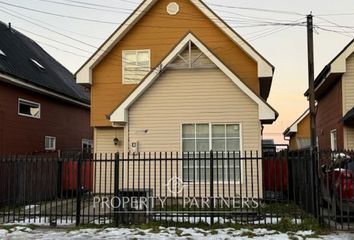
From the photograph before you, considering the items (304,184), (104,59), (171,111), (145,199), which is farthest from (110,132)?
(304,184)

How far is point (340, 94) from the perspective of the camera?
16453mm

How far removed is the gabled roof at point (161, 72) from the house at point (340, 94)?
2941 millimetres

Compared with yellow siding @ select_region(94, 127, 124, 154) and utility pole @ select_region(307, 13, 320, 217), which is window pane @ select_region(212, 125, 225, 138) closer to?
utility pole @ select_region(307, 13, 320, 217)

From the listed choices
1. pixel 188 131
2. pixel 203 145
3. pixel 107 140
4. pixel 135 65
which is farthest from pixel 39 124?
pixel 203 145

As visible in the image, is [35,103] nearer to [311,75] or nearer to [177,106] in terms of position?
[177,106]

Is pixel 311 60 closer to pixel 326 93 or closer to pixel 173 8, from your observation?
pixel 326 93

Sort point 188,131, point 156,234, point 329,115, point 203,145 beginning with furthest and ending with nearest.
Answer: point 329,115 < point 188,131 < point 203,145 < point 156,234

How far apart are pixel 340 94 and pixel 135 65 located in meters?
7.69

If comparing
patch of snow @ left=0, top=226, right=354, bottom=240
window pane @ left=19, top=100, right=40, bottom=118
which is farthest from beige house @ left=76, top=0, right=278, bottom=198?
window pane @ left=19, top=100, right=40, bottom=118

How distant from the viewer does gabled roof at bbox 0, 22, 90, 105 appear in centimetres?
1730

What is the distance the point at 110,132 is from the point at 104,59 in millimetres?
2881

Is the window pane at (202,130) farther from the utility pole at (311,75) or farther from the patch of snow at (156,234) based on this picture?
the patch of snow at (156,234)

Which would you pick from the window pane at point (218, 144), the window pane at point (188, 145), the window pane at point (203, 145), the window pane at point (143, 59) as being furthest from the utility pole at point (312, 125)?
the window pane at point (143, 59)

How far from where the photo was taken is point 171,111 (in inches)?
577
